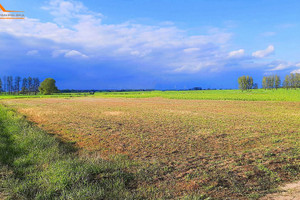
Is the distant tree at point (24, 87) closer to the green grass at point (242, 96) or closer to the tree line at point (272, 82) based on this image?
the green grass at point (242, 96)

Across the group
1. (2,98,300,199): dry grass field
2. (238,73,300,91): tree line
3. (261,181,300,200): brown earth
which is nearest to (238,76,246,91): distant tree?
(238,73,300,91): tree line

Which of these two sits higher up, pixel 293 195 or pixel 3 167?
pixel 3 167

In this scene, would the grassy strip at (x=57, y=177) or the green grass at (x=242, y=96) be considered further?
the green grass at (x=242, y=96)

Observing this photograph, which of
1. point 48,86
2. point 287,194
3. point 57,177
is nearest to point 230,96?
point 287,194

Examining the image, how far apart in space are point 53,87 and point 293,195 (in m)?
126

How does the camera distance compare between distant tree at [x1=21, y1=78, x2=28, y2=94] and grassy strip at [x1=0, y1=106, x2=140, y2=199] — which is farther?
distant tree at [x1=21, y1=78, x2=28, y2=94]

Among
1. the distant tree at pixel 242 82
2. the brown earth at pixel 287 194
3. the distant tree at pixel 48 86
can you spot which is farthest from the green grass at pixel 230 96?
the brown earth at pixel 287 194

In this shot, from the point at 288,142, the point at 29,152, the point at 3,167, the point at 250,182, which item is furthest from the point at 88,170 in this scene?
the point at 288,142

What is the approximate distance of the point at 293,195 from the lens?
5055mm

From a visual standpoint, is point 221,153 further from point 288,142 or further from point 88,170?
point 88,170

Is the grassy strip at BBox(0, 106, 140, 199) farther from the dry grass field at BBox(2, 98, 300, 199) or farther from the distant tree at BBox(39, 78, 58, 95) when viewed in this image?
the distant tree at BBox(39, 78, 58, 95)

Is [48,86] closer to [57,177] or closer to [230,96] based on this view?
[230,96]

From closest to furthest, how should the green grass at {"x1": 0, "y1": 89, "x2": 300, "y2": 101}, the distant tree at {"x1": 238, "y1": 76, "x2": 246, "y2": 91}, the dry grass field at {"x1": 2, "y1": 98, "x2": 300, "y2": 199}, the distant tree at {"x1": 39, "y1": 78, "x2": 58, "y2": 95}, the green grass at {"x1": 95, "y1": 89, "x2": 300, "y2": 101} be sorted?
1. the dry grass field at {"x1": 2, "y1": 98, "x2": 300, "y2": 199}
2. the green grass at {"x1": 95, "y1": 89, "x2": 300, "y2": 101}
3. the green grass at {"x1": 0, "y1": 89, "x2": 300, "y2": 101}
4. the distant tree at {"x1": 39, "y1": 78, "x2": 58, "y2": 95}
5. the distant tree at {"x1": 238, "y1": 76, "x2": 246, "y2": 91}

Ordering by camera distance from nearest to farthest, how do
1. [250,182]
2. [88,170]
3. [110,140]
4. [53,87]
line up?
[250,182]
[88,170]
[110,140]
[53,87]
